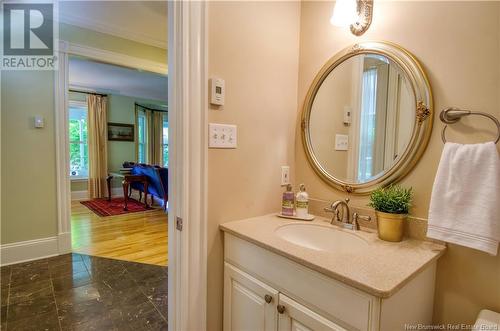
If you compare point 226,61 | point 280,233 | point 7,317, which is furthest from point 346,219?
point 7,317

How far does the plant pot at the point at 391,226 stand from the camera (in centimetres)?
105

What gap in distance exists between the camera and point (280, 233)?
124 cm

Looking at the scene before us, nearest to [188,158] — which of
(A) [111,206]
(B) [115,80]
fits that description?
(A) [111,206]

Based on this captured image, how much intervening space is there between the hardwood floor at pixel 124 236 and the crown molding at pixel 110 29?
2388 millimetres

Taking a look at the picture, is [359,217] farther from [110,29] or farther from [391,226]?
[110,29]

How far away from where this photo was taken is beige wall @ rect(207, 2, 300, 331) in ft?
3.95

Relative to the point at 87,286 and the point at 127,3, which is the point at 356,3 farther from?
the point at 87,286

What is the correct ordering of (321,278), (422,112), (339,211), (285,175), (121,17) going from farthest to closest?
1. (121,17)
2. (285,175)
3. (339,211)
4. (422,112)
5. (321,278)

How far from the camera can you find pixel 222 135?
47.5 inches

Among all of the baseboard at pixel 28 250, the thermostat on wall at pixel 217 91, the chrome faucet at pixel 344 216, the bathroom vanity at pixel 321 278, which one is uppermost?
the thermostat on wall at pixel 217 91

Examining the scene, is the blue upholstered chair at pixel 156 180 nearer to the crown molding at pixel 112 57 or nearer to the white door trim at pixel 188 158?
the crown molding at pixel 112 57

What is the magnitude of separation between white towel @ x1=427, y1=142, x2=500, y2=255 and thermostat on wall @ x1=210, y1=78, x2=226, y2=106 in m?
0.94

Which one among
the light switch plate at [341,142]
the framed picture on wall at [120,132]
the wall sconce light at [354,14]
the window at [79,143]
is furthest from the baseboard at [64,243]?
the framed picture on wall at [120,132]

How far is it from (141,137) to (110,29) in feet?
13.6
